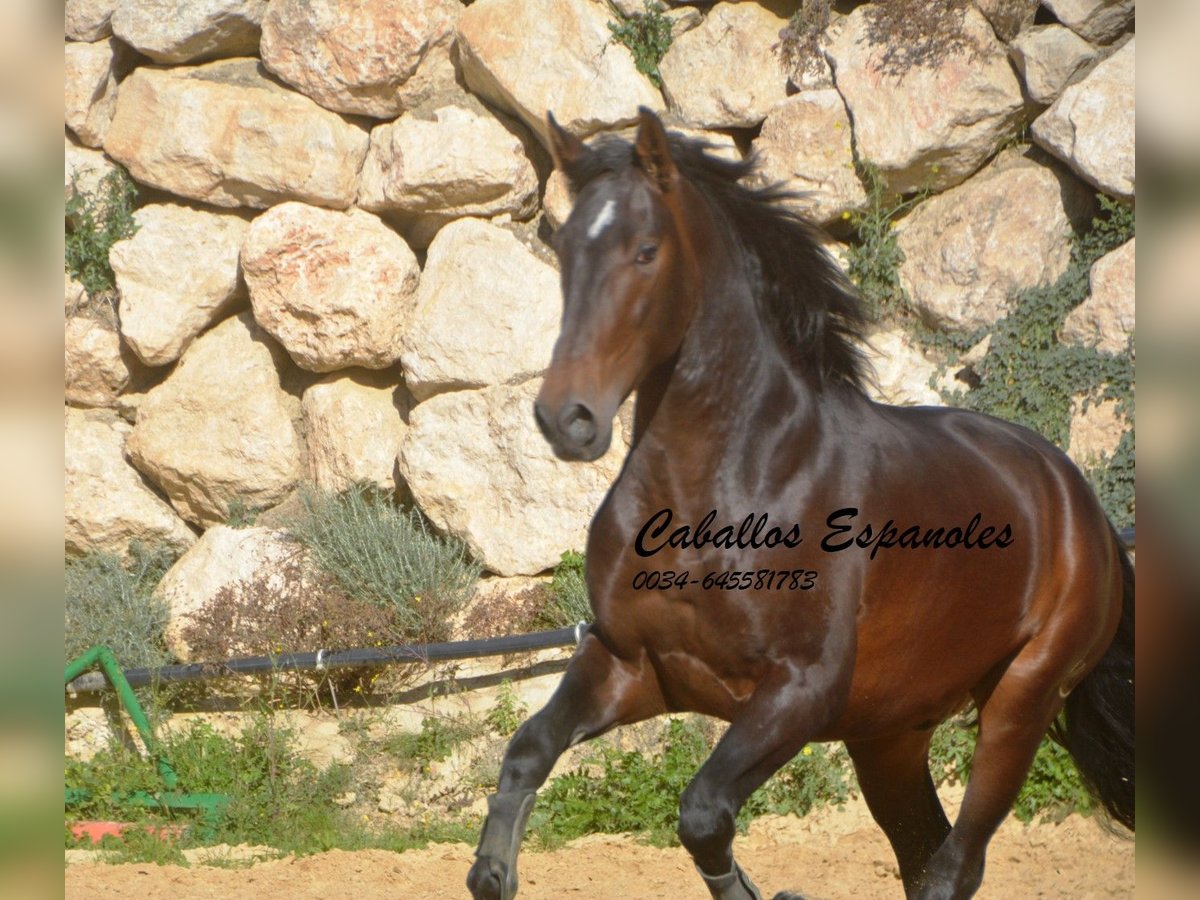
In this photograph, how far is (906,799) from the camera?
3.72 meters

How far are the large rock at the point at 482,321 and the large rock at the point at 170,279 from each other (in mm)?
1267

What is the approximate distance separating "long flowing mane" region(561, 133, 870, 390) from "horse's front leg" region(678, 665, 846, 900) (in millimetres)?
763

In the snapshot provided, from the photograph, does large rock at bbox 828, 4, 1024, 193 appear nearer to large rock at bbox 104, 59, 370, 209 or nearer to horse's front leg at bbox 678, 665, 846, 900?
large rock at bbox 104, 59, 370, 209

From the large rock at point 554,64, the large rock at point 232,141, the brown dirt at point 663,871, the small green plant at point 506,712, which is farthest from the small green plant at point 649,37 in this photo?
the brown dirt at point 663,871

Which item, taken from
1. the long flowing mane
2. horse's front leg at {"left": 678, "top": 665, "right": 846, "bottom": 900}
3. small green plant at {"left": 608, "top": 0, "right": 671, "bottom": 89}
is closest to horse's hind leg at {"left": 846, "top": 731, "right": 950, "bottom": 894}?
horse's front leg at {"left": 678, "top": 665, "right": 846, "bottom": 900}

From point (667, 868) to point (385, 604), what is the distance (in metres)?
2.07

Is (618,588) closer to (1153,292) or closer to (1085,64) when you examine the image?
(1153,292)

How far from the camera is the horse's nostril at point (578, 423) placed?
2465 mm

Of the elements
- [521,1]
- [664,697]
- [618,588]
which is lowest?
[664,697]

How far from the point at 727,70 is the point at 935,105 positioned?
1.19 metres

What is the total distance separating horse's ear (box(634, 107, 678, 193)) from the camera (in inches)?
107

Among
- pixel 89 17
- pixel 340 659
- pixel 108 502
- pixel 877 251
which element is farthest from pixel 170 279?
pixel 877 251

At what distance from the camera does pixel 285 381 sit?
767 centimetres

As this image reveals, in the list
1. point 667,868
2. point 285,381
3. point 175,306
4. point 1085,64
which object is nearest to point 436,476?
point 285,381
